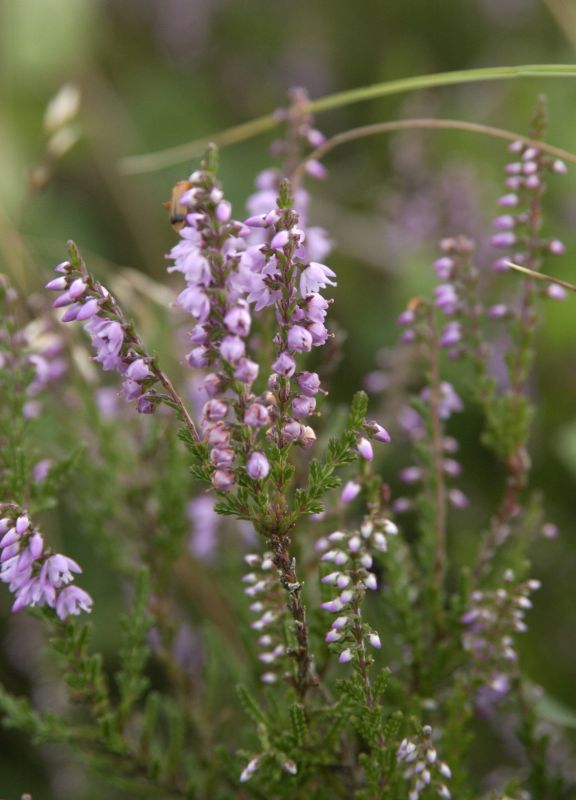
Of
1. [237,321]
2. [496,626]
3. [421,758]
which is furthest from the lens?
[496,626]

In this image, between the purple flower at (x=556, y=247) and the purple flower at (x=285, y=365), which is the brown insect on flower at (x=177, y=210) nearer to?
the purple flower at (x=285, y=365)

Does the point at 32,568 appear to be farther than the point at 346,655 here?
Yes

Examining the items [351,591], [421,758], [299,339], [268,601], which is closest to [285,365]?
[299,339]

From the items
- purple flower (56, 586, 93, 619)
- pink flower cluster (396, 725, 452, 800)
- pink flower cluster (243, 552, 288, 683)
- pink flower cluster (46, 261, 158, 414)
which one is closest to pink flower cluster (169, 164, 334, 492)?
pink flower cluster (46, 261, 158, 414)

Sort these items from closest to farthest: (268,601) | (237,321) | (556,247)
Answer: (237,321)
(268,601)
(556,247)

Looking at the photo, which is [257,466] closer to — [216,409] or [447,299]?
[216,409]

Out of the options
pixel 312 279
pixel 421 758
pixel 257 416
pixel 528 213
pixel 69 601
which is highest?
pixel 528 213

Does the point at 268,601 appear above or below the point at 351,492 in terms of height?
→ below
